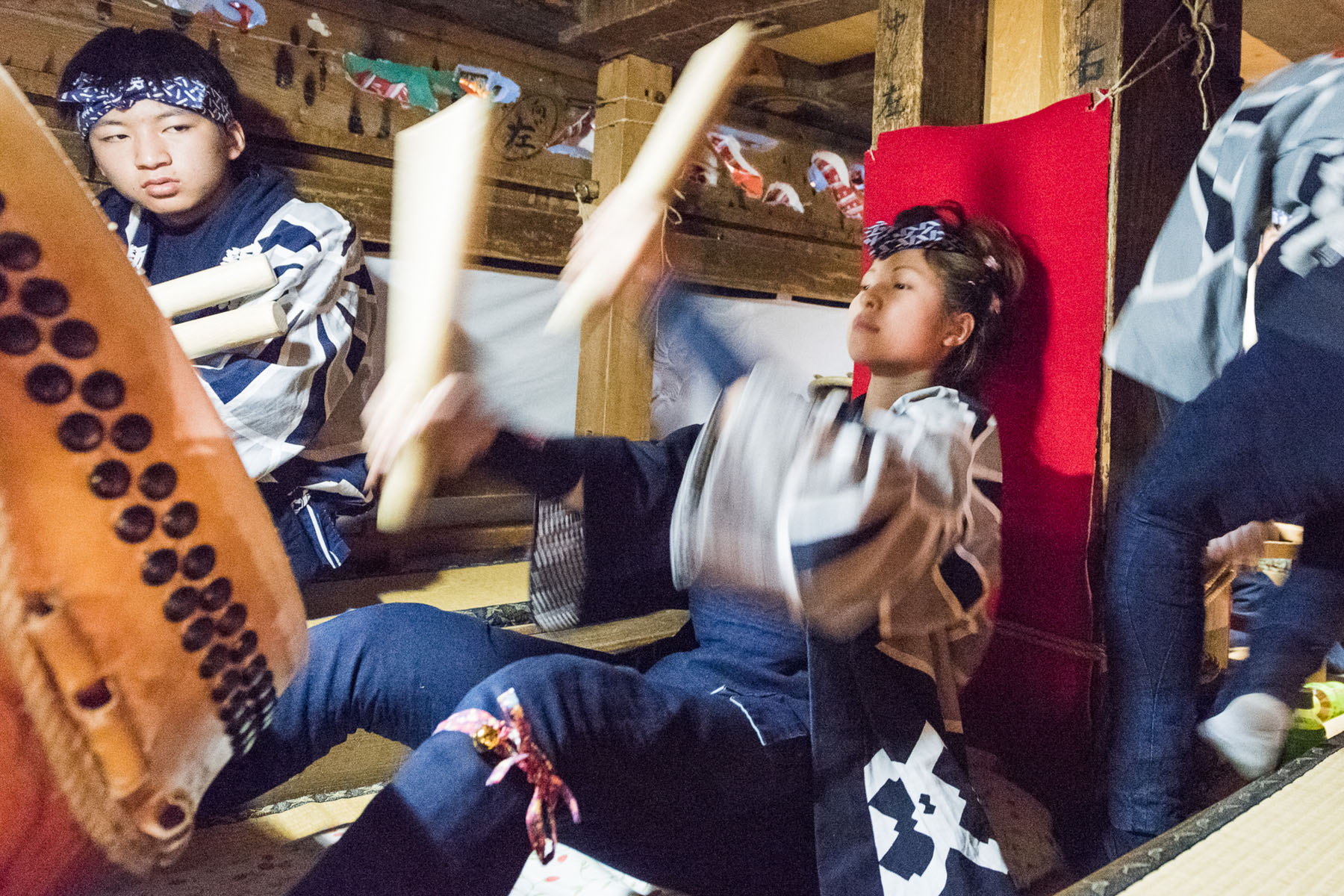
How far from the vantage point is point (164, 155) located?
75.3 inches

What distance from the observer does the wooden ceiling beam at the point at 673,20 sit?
2469 millimetres

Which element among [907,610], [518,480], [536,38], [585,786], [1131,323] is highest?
[536,38]

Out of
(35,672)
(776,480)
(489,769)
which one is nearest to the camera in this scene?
(35,672)

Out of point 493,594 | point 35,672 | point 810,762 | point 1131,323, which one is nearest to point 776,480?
point 810,762

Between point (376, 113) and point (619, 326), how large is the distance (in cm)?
108

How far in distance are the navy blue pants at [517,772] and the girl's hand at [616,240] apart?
59 cm

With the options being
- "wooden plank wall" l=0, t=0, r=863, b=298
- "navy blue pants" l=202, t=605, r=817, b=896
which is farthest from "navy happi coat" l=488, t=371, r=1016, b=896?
"wooden plank wall" l=0, t=0, r=863, b=298

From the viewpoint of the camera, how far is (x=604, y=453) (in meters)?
1.57

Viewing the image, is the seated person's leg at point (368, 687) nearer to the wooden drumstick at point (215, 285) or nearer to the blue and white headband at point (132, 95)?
the wooden drumstick at point (215, 285)

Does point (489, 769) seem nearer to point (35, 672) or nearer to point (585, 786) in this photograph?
point (585, 786)

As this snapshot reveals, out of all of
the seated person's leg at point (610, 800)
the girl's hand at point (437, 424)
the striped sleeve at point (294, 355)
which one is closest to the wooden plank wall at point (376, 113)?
the striped sleeve at point (294, 355)

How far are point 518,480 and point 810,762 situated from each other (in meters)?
0.65

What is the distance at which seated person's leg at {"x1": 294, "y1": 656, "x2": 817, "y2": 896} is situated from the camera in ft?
2.99

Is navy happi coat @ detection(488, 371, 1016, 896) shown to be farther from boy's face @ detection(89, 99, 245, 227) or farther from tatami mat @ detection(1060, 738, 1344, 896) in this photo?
boy's face @ detection(89, 99, 245, 227)
